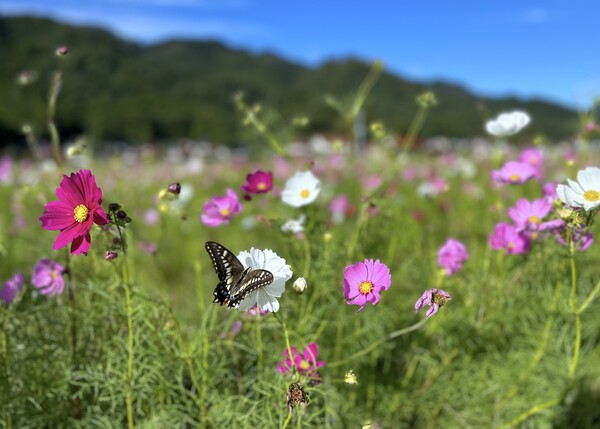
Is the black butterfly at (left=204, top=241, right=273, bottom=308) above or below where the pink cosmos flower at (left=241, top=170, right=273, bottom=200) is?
below

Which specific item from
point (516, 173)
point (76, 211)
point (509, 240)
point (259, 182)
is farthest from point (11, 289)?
point (516, 173)

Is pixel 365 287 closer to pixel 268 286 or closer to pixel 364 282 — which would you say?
pixel 364 282

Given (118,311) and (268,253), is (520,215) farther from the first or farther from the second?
(118,311)

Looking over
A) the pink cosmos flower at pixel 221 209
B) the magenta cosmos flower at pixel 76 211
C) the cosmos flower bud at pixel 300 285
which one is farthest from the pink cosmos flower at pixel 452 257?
the magenta cosmos flower at pixel 76 211

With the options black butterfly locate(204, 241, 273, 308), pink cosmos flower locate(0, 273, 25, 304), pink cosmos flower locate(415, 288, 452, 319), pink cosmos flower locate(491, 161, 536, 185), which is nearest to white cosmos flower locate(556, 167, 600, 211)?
pink cosmos flower locate(415, 288, 452, 319)

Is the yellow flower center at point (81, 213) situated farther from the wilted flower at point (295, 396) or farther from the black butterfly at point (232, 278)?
the wilted flower at point (295, 396)

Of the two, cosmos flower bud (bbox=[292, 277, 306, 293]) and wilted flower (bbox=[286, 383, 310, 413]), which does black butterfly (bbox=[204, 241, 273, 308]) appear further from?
wilted flower (bbox=[286, 383, 310, 413])

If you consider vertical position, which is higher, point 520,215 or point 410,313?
point 520,215

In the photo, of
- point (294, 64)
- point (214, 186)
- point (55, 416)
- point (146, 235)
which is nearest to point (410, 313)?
point (55, 416)
